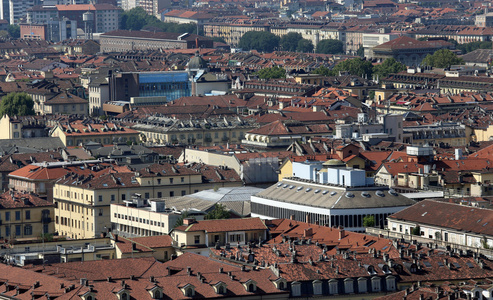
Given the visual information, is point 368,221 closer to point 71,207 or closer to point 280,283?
point 71,207

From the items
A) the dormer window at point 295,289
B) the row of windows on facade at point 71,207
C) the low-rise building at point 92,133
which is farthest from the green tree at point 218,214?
the low-rise building at point 92,133

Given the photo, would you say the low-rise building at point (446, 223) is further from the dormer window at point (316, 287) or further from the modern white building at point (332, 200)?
the dormer window at point (316, 287)

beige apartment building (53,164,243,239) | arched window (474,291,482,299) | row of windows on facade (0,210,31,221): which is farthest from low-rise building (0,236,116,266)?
arched window (474,291,482,299)

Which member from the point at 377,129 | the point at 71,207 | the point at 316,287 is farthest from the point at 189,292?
the point at 377,129

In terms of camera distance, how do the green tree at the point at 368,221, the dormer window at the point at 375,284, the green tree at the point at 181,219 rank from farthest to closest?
1. the green tree at the point at 368,221
2. the green tree at the point at 181,219
3. the dormer window at the point at 375,284

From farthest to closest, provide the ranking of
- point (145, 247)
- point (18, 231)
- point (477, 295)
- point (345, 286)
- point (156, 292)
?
point (18, 231) < point (145, 247) < point (345, 286) < point (156, 292) < point (477, 295)

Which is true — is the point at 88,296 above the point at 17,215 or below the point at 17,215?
above

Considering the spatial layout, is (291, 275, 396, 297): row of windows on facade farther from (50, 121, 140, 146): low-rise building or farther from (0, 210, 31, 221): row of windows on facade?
(50, 121, 140, 146): low-rise building

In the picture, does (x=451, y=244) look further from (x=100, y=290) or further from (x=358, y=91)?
(x=358, y=91)
